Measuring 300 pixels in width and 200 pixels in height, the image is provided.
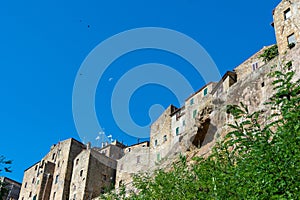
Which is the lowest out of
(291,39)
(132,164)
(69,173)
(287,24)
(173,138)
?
(291,39)

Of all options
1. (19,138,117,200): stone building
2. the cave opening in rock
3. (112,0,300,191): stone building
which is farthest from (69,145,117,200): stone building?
A: the cave opening in rock

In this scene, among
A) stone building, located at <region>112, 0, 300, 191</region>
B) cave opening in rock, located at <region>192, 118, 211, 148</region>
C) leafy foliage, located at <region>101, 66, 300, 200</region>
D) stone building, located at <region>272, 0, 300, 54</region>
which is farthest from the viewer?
cave opening in rock, located at <region>192, 118, 211, 148</region>

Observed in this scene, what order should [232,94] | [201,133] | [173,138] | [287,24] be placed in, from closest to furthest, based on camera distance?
[287,24] < [232,94] < [201,133] < [173,138]

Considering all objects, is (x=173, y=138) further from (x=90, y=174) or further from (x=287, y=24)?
(x=287, y=24)

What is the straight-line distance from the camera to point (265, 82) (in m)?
31.3

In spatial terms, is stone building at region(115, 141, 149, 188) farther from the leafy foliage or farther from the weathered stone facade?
the leafy foliage

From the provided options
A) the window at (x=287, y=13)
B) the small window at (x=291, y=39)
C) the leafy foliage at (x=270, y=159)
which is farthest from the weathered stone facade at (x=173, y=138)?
the leafy foliage at (x=270, y=159)

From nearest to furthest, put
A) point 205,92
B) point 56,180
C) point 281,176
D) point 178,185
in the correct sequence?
point 281,176, point 178,185, point 205,92, point 56,180

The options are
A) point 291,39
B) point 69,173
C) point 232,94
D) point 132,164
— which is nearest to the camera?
point 291,39

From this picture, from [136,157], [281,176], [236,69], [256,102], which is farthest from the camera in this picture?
[136,157]

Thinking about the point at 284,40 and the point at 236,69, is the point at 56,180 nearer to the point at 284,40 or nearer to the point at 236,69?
the point at 236,69

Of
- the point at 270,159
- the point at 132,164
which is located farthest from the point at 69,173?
the point at 270,159

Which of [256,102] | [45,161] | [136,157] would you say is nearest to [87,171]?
[136,157]

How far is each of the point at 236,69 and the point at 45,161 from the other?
39.2m
